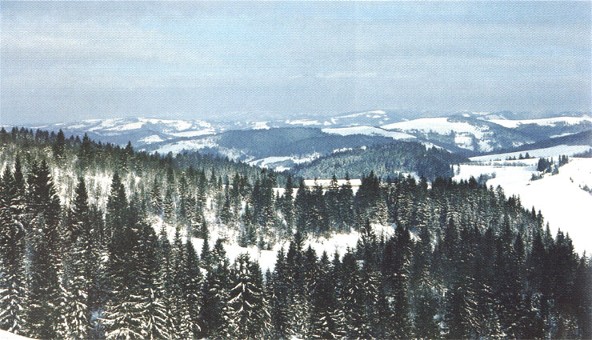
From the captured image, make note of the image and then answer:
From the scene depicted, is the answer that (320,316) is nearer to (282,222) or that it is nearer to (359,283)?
(359,283)

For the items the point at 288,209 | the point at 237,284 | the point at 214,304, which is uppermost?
the point at 237,284

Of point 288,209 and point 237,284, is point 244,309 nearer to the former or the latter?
point 237,284

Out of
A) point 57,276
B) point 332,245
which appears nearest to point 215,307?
point 57,276

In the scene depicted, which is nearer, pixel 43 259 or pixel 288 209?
pixel 43 259

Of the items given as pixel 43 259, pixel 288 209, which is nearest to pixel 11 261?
pixel 43 259

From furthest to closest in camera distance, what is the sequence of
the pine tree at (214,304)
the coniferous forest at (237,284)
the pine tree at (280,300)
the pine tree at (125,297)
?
1. the pine tree at (280,300)
2. the pine tree at (214,304)
3. the coniferous forest at (237,284)
4. the pine tree at (125,297)

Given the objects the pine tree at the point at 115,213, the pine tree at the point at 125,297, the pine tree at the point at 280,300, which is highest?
the pine tree at the point at 115,213

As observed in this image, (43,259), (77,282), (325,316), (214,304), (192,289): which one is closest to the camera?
(77,282)

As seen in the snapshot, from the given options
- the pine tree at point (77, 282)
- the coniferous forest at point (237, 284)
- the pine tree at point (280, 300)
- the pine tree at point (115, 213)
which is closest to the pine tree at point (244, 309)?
the coniferous forest at point (237, 284)

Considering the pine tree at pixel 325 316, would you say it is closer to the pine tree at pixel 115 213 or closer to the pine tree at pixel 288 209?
the pine tree at pixel 115 213

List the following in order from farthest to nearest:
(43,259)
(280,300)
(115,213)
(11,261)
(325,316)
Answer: (115,213), (280,300), (43,259), (325,316), (11,261)

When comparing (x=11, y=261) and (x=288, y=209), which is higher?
(x=11, y=261)

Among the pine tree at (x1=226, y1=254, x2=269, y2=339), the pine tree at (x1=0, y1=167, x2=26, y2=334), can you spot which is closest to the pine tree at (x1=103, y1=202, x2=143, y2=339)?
the pine tree at (x1=0, y1=167, x2=26, y2=334)
